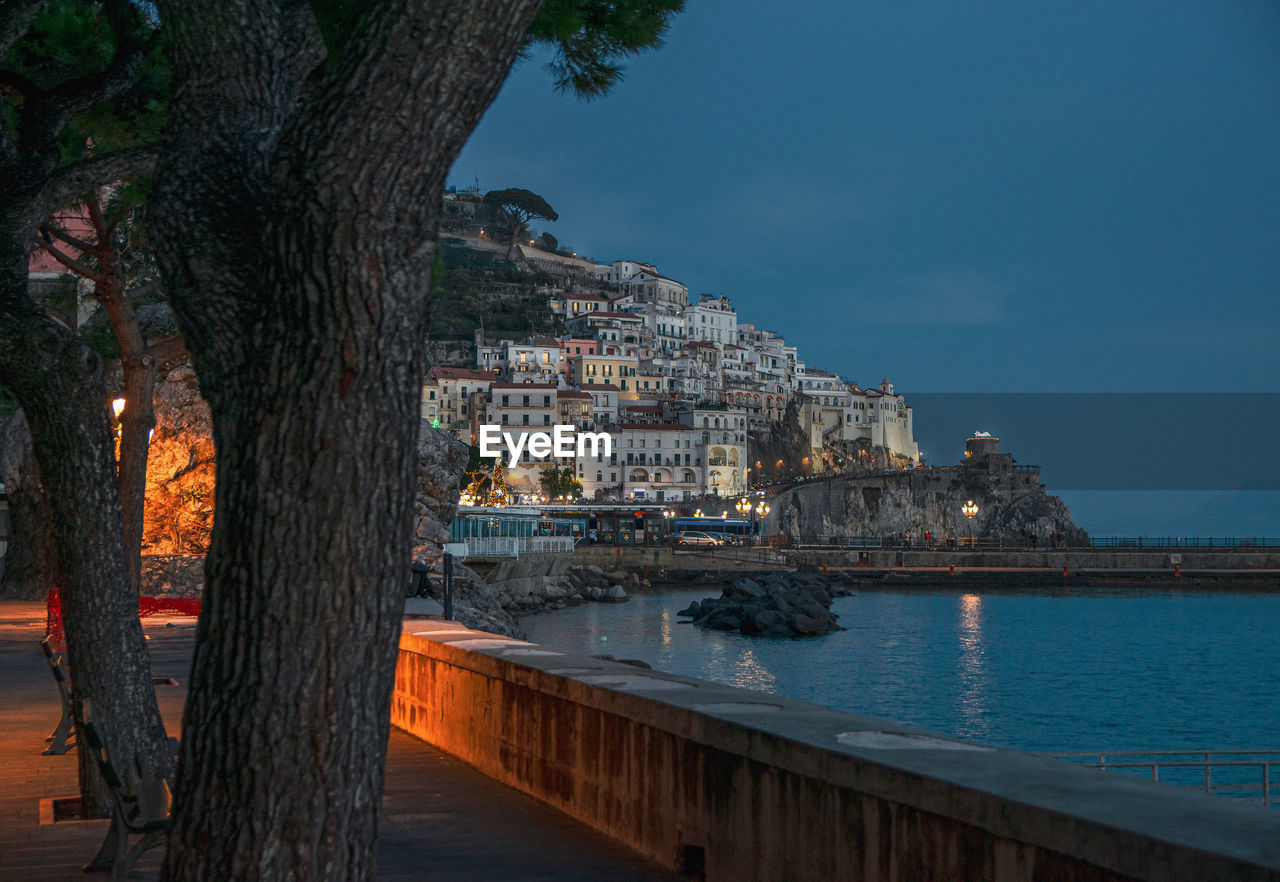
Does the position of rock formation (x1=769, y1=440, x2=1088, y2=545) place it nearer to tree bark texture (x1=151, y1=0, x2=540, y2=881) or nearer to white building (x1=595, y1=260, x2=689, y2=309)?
white building (x1=595, y1=260, x2=689, y2=309)

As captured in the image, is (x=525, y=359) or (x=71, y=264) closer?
(x=71, y=264)

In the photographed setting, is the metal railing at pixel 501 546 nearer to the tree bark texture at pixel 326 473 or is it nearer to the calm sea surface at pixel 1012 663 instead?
the calm sea surface at pixel 1012 663

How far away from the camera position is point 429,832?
207 inches

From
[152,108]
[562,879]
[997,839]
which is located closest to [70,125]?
[152,108]

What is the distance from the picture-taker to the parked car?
232 ft

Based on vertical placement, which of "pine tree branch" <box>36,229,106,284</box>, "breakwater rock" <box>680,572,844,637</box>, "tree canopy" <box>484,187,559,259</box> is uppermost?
"tree canopy" <box>484,187,559,259</box>

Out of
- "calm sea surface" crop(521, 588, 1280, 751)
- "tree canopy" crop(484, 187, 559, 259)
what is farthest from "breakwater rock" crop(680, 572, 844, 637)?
"tree canopy" crop(484, 187, 559, 259)

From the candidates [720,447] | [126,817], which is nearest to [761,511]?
[720,447]

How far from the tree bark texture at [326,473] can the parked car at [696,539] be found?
223ft

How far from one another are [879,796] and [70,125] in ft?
24.9

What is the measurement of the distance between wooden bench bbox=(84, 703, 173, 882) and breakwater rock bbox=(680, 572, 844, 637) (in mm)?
39891

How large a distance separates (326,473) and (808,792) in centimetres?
184

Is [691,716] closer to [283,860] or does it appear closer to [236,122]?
[283,860]

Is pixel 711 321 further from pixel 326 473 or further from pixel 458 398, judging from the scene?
pixel 326 473
